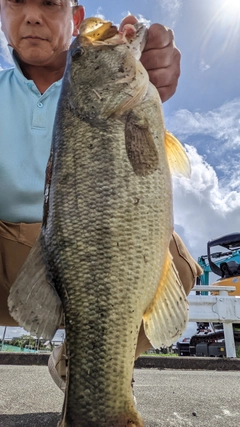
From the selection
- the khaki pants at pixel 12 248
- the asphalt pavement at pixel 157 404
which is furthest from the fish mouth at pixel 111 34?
the asphalt pavement at pixel 157 404

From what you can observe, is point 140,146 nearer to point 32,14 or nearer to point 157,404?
point 32,14

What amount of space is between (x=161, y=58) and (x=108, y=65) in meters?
0.38

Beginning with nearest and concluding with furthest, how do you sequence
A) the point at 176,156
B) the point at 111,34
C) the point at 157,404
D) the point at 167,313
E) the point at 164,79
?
the point at 167,313
the point at 176,156
the point at 111,34
the point at 164,79
the point at 157,404

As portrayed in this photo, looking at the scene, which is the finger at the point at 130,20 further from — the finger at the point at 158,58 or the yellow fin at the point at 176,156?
the yellow fin at the point at 176,156

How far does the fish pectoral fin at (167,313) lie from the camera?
74.3 inches

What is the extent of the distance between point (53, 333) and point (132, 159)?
2.57ft

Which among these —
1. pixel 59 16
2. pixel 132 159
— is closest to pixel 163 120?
pixel 132 159

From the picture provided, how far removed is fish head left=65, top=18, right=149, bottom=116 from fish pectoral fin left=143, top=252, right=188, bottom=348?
2.57 feet

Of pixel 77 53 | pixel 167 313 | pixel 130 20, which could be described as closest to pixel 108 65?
pixel 77 53

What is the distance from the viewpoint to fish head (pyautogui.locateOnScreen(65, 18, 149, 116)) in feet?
6.95

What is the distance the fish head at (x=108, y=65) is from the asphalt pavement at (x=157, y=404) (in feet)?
5.68

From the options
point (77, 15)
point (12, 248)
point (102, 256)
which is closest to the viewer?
point (102, 256)

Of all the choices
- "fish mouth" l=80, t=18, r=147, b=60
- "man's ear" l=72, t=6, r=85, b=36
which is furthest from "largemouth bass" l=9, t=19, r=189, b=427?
"man's ear" l=72, t=6, r=85, b=36

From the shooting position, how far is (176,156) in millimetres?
2211
